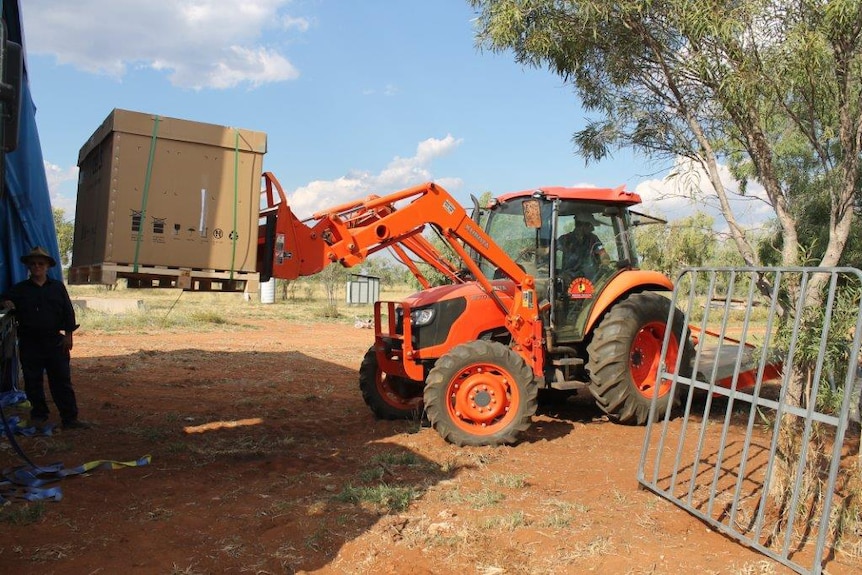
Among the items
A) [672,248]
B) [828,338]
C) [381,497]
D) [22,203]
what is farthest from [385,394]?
[672,248]

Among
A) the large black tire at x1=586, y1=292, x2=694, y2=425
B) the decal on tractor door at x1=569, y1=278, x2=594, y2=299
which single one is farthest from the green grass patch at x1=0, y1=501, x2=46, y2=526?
the decal on tractor door at x1=569, y1=278, x2=594, y2=299

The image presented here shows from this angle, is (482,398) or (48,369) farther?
(48,369)

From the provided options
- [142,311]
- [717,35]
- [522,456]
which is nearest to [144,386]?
[522,456]

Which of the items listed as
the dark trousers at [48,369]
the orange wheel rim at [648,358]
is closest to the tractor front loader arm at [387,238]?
the orange wheel rim at [648,358]

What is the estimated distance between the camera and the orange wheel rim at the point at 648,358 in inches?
276

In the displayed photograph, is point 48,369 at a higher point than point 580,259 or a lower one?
lower

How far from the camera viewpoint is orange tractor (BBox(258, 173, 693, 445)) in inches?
230

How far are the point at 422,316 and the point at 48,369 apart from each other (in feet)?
11.4

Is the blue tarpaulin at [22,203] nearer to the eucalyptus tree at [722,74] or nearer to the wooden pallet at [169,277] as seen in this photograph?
the wooden pallet at [169,277]

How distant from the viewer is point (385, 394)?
6992mm

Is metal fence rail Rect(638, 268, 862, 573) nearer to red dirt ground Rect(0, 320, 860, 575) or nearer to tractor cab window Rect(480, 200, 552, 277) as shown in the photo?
red dirt ground Rect(0, 320, 860, 575)

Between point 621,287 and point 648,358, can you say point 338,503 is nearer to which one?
point 621,287

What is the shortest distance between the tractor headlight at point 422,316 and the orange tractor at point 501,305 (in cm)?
1

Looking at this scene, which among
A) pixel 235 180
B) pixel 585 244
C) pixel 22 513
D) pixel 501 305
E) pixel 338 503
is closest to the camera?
pixel 22 513
